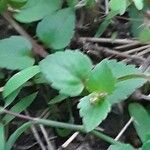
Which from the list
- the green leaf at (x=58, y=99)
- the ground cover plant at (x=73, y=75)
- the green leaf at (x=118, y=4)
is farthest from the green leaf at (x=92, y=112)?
the green leaf at (x=118, y=4)

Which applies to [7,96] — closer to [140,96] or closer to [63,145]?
[63,145]

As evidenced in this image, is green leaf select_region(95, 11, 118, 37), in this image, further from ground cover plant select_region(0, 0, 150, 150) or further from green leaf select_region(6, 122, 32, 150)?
green leaf select_region(6, 122, 32, 150)

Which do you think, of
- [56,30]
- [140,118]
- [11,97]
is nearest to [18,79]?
[11,97]

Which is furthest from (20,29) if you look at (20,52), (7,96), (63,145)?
(63,145)

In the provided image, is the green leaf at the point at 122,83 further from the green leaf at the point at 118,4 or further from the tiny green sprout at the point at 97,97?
the green leaf at the point at 118,4

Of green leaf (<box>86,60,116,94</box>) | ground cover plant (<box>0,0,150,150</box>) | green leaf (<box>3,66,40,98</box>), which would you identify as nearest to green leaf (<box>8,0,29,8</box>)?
ground cover plant (<box>0,0,150,150</box>)

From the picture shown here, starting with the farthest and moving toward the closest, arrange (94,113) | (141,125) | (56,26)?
1. (56,26)
2. (141,125)
3. (94,113)
